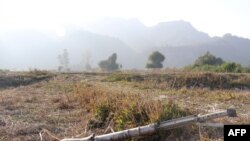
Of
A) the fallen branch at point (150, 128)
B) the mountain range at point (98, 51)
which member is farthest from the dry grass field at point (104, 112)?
the mountain range at point (98, 51)

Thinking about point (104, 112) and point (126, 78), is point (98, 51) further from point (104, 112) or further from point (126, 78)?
point (104, 112)

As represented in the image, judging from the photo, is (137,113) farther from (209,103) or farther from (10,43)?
(10,43)

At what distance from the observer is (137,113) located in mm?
7430

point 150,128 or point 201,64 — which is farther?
point 201,64

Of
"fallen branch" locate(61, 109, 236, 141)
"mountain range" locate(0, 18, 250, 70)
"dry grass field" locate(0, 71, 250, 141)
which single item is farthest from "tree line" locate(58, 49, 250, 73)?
"mountain range" locate(0, 18, 250, 70)

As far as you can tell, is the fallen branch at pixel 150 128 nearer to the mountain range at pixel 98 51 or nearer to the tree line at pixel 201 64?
the tree line at pixel 201 64

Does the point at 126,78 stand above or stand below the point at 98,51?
below

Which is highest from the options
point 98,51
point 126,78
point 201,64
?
point 98,51

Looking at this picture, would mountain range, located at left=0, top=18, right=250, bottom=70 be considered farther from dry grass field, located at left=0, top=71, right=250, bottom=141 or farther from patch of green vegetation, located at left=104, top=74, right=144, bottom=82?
dry grass field, located at left=0, top=71, right=250, bottom=141

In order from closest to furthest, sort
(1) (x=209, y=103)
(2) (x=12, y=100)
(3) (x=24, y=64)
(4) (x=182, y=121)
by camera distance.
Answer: (4) (x=182, y=121)
(1) (x=209, y=103)
(2) (x=12, y=100)
(3) (x=24, y=64)

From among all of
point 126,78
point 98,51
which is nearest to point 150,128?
point 126,78

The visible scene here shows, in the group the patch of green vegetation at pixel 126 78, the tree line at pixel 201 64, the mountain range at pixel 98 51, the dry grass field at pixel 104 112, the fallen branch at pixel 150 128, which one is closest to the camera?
the fallen branch at pixel 150 128

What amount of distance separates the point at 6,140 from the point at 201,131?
3553mm

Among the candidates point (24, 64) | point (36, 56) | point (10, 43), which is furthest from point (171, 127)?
point (10, 43)
